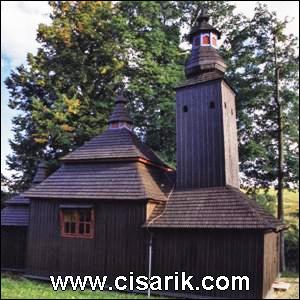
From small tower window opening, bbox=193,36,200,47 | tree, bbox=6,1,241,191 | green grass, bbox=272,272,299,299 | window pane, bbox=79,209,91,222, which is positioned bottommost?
green grass, bbox=272,272,299,299

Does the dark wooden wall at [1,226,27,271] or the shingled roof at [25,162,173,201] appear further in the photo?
the dark wooden wall at [1,226,27,271]

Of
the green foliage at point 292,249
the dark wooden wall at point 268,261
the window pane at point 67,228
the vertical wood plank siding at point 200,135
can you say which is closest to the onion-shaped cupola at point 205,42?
the vertical wood plank siding at point 200,135

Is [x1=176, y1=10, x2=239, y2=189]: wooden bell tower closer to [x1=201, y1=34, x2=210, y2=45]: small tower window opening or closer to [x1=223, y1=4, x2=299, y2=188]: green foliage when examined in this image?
[x1=201, y1=34, x2=210, y2=45]: small tower window opening

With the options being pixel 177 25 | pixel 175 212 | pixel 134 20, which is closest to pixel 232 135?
pixel 177 25

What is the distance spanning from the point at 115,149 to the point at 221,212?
4949 millimetres

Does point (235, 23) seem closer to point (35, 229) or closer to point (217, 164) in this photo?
point (217, 164)

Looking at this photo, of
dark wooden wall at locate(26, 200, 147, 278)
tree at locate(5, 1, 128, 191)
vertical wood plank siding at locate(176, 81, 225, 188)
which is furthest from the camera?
dark wooden wall at locate(26, 200, 147, 278)

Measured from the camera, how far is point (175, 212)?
7.35 meters

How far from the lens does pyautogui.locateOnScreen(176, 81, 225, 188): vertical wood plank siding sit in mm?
3955

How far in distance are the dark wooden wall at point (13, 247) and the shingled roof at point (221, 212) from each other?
20.9 ft

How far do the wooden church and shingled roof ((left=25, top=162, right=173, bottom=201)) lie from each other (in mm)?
24

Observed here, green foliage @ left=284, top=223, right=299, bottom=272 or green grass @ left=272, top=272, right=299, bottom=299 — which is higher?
green foliage @ left=284, top=223, right=299, bottom=272

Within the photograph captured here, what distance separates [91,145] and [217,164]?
5408 mm

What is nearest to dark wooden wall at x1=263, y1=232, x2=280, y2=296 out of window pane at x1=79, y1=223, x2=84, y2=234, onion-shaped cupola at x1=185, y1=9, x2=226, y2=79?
onion-shaped cupola at x1=185, y1=9, x2=226, y2=79
